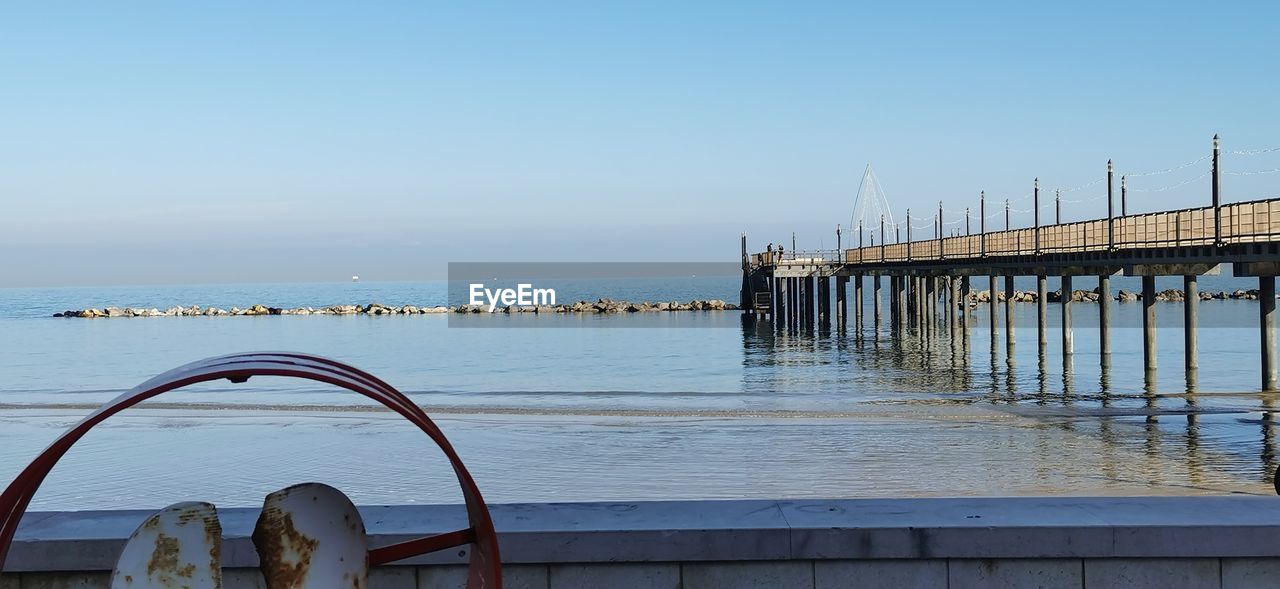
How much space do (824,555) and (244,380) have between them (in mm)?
2530

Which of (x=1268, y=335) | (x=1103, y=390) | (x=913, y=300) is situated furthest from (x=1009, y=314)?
(x=913, y=300)

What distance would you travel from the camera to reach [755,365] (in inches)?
1630

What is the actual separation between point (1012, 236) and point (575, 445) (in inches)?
1203

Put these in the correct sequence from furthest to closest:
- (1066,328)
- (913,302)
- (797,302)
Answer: (913,302)
(797,302)
(1066,328)

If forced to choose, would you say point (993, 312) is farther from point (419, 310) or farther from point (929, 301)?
point (419, 310)

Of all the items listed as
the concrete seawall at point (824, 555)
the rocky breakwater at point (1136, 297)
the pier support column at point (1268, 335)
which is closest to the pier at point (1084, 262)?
the pier support column at point (1268, 335)

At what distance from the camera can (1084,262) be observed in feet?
124

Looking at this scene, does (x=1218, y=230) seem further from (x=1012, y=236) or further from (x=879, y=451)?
(x=1012, y=236)

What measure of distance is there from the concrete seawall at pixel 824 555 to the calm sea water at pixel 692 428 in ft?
33.4

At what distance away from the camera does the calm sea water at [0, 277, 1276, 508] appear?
1645 centimetres

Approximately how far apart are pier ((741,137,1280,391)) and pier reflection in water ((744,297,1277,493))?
1079 millimetres

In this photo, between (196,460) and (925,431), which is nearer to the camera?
(196,460)

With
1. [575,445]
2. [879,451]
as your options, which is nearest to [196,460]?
[575,445]

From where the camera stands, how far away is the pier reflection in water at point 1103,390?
17.8 m
